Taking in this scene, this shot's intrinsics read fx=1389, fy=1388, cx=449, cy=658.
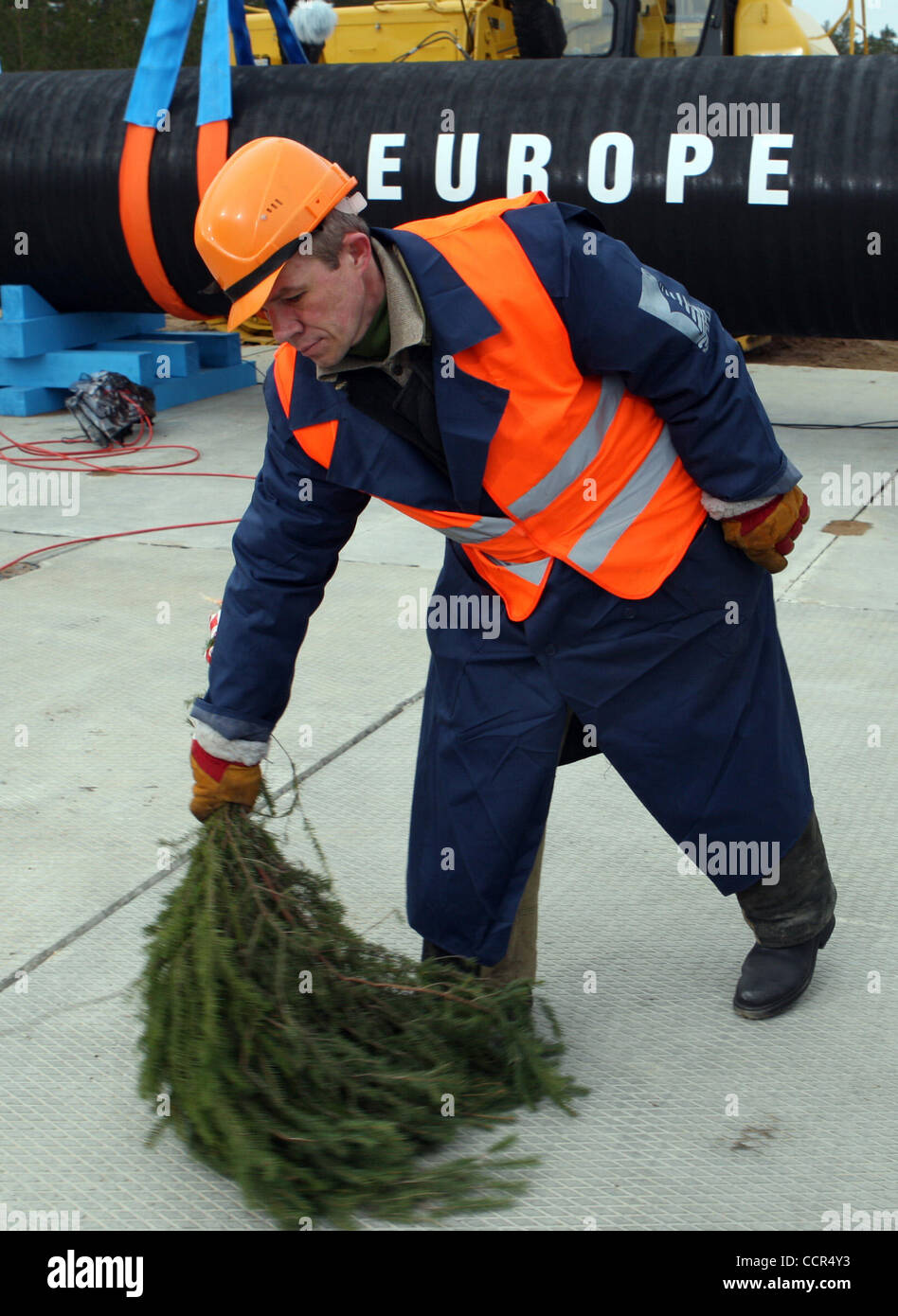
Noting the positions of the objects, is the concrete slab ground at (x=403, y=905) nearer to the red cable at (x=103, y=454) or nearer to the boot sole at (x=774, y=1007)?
the boot sole at (x=774, y=1007)

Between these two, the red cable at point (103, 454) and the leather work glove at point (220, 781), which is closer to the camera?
the leather work glove at point (220, 781)

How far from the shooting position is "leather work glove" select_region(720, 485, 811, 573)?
2.29 m

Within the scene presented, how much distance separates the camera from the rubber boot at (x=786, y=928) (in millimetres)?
2623

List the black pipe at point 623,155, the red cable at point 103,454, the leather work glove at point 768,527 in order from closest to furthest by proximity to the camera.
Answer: the leather work glove at point 768,527
the black pipe at point 623,155
the red cable at point 103,454

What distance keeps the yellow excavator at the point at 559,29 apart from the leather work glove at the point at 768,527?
7628 millimetres

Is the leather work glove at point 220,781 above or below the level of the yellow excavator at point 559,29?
below

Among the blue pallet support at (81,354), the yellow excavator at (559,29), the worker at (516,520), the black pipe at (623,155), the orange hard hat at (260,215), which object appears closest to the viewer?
the orange hard hat at (260,215)

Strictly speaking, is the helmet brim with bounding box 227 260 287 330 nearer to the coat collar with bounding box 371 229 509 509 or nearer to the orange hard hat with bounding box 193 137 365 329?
the orange hard hat with bounding box 193 137 365 329

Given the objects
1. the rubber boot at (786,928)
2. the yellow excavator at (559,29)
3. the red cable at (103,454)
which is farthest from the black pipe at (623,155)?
the rubber boot at (786,928)

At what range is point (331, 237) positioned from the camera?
201 cm

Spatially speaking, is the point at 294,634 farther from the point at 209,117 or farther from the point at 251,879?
the point at 209,117

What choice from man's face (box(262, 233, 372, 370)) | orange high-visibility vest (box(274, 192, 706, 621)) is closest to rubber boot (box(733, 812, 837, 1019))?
orange high-visibility vest (box(274, 192, 706, 621))

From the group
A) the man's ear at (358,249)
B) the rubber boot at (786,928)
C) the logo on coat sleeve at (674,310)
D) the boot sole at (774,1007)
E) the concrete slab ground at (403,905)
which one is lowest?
the concrete slab ground at (403,905)

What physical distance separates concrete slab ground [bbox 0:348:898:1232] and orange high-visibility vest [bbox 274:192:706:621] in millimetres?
929
